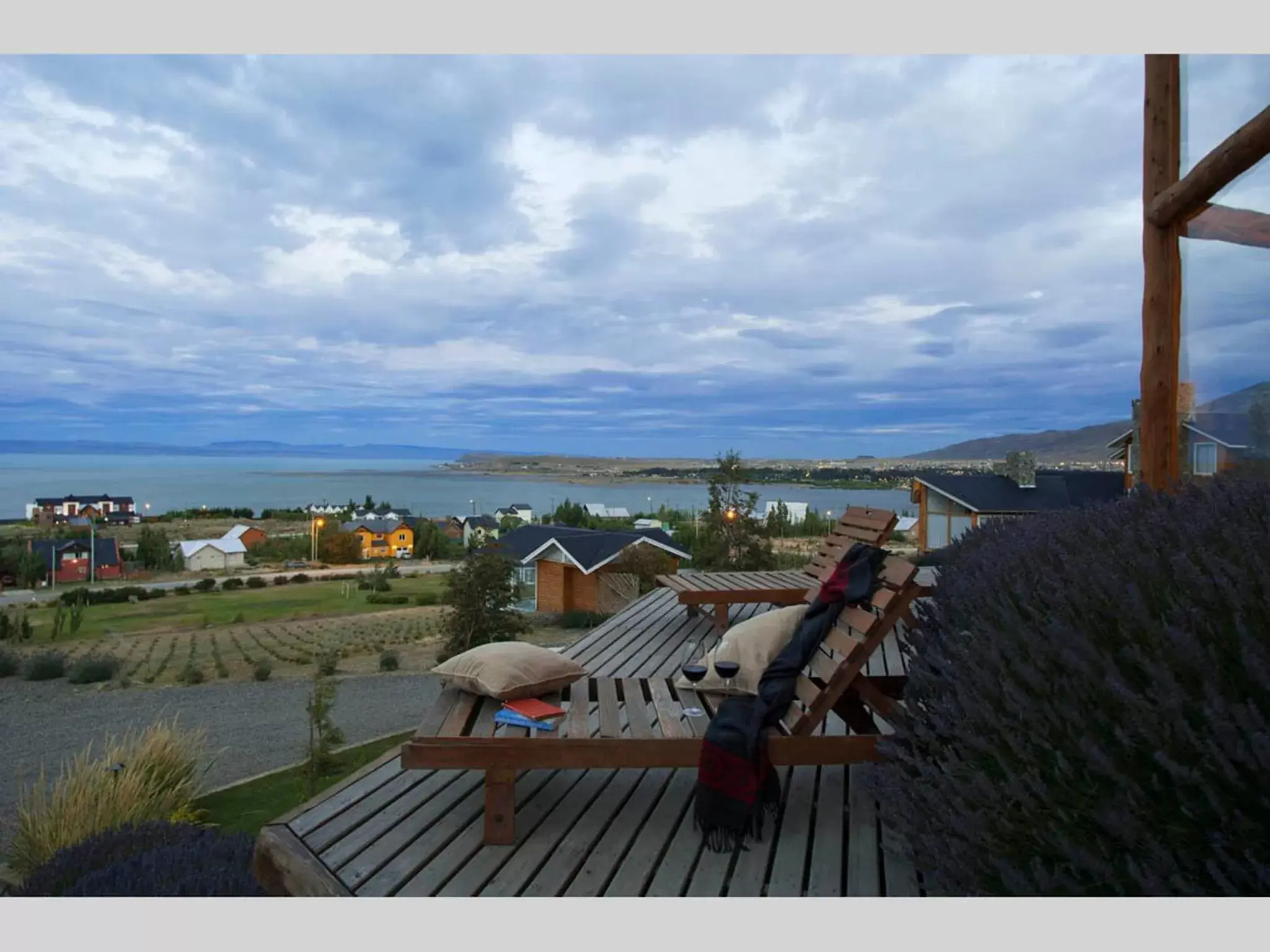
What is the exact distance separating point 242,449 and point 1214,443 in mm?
31408

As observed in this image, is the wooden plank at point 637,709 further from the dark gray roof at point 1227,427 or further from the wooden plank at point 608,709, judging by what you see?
the dark gray roof at point 1227,427

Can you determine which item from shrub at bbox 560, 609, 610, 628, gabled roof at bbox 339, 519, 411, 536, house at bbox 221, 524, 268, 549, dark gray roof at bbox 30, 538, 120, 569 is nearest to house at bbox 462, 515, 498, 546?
gabled roof at bbox 339, 519, 411, 536

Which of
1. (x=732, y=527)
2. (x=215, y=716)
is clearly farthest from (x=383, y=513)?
(x=732, y=527)

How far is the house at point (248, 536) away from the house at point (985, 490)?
601 inches

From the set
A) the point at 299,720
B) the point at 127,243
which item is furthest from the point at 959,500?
the point at 127,243

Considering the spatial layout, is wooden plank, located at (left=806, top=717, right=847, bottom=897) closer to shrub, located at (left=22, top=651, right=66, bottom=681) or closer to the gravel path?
the gravel path

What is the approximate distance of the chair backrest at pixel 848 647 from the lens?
2256mm

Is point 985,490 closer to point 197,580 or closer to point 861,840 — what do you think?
point 861,840

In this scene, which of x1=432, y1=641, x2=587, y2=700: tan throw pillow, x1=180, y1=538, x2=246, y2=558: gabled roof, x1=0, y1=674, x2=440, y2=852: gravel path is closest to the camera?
x1=432, y1=641, x2=587, y2=700: tan throw pillow

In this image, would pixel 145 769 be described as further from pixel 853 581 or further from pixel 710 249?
pixel 710 249

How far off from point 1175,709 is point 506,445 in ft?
94.6

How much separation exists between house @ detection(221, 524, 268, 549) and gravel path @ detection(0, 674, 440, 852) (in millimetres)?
6569

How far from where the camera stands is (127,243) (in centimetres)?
1483

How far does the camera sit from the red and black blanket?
2.02m
